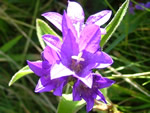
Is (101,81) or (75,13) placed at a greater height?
(75,13)

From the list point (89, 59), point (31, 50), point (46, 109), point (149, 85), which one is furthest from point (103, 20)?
point (31, 50)

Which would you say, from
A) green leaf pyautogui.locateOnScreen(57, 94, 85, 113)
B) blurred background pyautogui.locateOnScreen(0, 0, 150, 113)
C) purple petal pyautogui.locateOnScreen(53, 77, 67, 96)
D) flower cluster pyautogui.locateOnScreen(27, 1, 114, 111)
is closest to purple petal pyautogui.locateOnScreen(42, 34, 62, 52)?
flower cluster pyautogui.locateOnScreen(27, 1, 114, 111)

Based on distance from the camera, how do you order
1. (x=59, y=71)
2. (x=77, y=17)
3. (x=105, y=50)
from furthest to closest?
1. (x=105, y=50)
2. (x=77, y=17)
3. (x=59, y=71)

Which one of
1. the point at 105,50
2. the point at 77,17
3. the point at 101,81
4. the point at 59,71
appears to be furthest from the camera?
the point at 105,50

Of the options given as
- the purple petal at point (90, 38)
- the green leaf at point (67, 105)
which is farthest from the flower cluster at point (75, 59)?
the green leaf at point (67, 105)

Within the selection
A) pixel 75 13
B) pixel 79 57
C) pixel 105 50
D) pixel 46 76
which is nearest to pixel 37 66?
pixel 46 76

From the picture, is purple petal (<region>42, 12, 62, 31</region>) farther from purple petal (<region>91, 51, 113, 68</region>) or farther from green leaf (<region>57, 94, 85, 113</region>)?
green leaf (<region>57, 94, 85, 113</region>)

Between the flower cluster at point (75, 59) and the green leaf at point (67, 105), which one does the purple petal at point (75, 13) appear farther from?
the green leaf at point (67, 105)

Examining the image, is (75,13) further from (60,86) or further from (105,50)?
(105,50)
